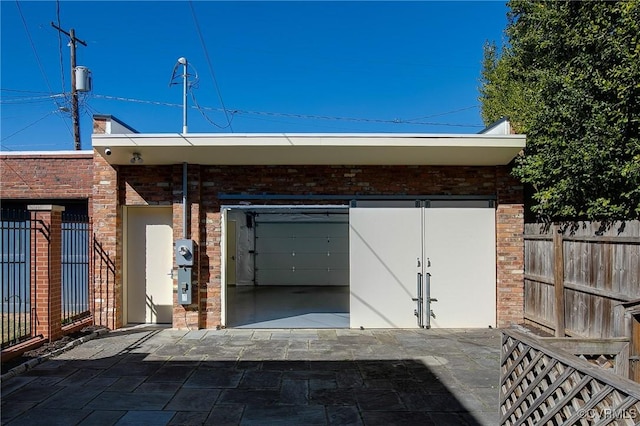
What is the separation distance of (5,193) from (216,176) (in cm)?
408

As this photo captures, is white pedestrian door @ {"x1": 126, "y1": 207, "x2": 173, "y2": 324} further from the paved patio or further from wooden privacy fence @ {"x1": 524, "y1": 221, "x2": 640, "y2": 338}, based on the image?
wooden privacy fence @ {"x1": 524, "y1": 221, "x2": 640, "y2": 338}

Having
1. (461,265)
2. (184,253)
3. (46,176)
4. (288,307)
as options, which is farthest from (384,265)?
(46,176)

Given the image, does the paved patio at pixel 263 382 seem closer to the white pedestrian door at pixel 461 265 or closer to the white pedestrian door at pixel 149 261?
the white pedestrian door at pixel 461 265

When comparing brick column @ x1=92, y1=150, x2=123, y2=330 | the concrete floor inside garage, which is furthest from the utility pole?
brick column @ x1=92, y1=150, x2=123, y2=330

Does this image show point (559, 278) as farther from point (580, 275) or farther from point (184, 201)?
point (184, 201)

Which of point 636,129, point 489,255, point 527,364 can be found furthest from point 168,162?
point 636,129

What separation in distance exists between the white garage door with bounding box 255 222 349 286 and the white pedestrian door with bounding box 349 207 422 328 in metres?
6.34

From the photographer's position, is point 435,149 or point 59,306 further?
point 435,149

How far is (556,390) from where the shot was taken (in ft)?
9.02

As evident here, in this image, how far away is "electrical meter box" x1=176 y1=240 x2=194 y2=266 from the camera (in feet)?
23.5

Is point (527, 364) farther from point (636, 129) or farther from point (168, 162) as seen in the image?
point (168, 162)

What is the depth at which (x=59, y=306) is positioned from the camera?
6.22 metres

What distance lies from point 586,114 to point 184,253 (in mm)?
6180

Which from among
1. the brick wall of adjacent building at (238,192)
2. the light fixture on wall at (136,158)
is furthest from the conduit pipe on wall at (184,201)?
the light fixture on wall at (136,158)
